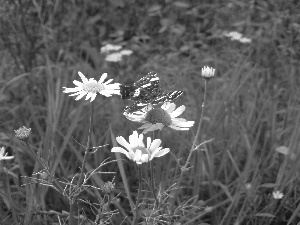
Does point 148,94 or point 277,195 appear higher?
point 148,94

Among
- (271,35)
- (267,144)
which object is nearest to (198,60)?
(271,35)

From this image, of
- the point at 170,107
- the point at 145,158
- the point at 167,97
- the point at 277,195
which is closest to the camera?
the point at 145,158

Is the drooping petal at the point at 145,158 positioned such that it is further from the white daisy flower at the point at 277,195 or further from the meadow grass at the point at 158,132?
the white daisy flower at the point at 277,195

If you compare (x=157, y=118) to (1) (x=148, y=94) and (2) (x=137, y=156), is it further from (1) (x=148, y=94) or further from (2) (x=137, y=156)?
(2) (x=137, y=156)

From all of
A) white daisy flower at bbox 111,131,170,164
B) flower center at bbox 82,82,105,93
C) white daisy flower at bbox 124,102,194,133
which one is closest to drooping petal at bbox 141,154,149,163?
white daisy flower at bbox 111,131,170,164

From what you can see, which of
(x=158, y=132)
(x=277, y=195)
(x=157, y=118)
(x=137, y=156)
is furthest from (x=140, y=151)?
(x=277, y=195)

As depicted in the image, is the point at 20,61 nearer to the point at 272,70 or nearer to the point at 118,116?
the point at 118,116

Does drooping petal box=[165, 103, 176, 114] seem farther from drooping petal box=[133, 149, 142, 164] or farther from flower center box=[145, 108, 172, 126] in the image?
drooping petal box=[133, 149, 142, 164]
